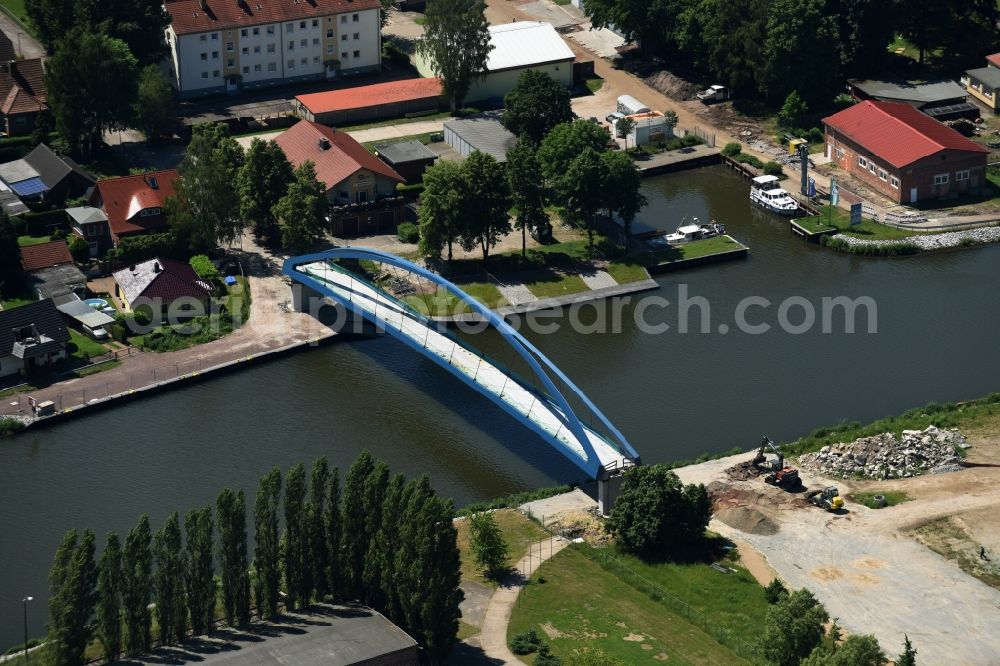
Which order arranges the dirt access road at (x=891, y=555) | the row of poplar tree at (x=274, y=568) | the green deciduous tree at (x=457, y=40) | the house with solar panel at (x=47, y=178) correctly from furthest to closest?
the green deciduous tree at (x=457, y=40), the house with solar panel at (x=47, y=178), the dirt access road at (x=891, y=555), the row of poplar tree at (x=274, y=568)

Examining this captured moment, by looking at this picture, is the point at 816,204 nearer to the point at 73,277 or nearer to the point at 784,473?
the point at 784,473

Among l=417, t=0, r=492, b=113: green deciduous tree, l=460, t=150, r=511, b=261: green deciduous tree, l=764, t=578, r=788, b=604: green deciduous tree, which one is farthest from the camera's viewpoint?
l=417, t=0, r=492, b=113: green deciduous tree

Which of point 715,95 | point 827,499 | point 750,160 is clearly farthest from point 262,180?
point 827,499

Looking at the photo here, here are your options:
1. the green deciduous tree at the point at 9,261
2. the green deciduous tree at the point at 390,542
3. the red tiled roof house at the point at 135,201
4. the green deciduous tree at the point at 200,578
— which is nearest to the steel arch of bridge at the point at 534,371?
the green deciduous tree at the point at 390,542

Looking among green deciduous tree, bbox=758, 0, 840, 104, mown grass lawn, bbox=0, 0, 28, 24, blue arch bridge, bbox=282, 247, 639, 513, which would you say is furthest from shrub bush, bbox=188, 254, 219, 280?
mown grass lawn, bbox=0, 0, 28, 24

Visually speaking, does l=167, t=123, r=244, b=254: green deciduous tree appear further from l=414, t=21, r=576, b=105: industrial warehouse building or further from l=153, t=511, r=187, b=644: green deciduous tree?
l=153, t=511, r=187, b=644: green deciduous tree

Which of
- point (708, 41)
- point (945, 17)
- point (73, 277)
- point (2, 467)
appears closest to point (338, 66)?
point (708, 41)

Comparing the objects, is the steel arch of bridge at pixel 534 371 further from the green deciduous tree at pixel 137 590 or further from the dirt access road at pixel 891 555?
the green deciduous tree at pixel 137 590
